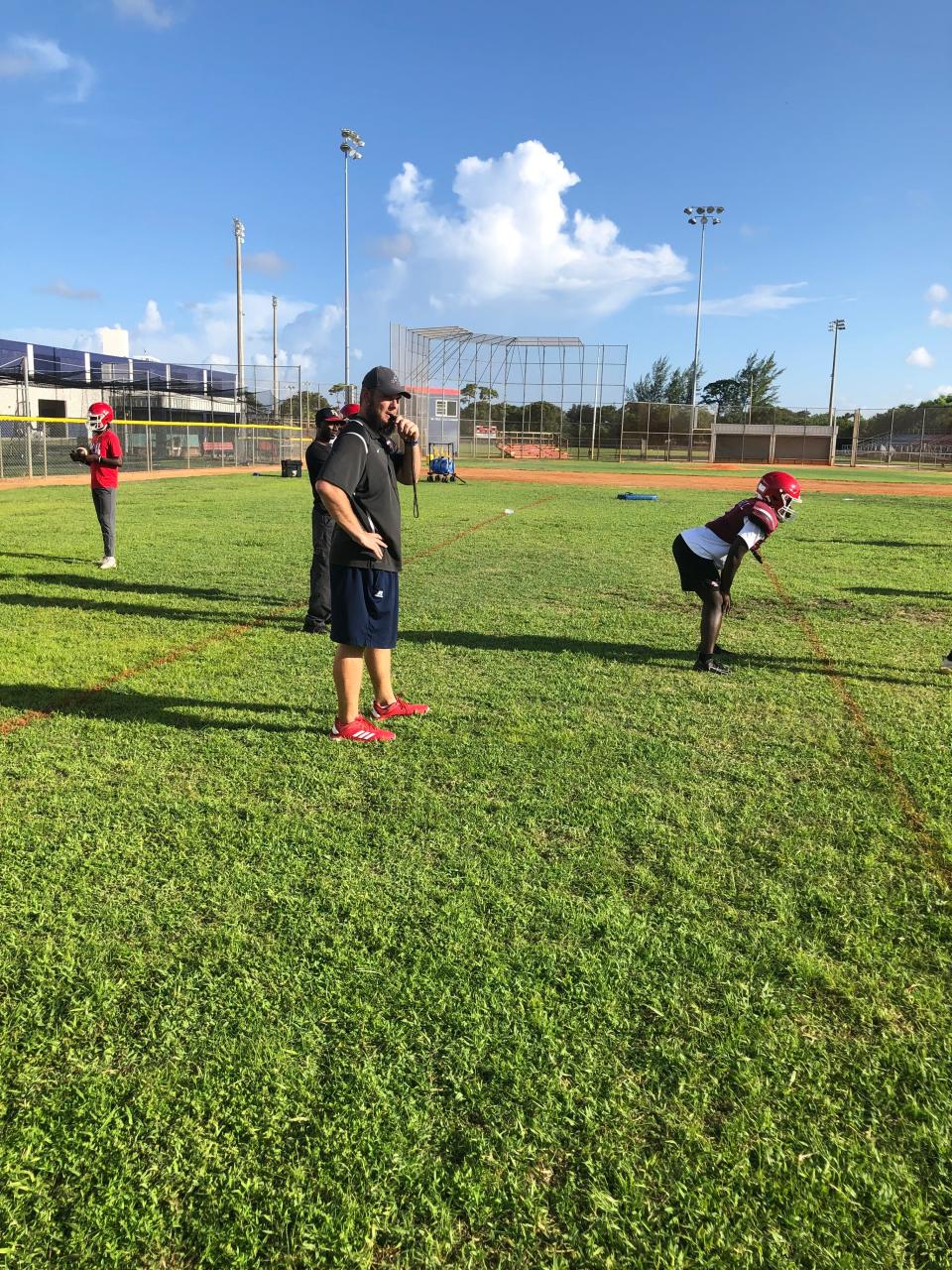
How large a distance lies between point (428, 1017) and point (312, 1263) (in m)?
0.77

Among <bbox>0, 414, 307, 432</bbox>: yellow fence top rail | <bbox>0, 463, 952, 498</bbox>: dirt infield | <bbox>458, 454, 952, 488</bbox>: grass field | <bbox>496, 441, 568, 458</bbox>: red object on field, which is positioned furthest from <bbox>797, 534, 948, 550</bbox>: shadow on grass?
<bbox>496, 441, 568, 458</bbox>: red object on field

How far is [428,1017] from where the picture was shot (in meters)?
2.50

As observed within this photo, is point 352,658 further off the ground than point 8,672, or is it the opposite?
point 352,658

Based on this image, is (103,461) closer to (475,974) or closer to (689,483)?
(475,974)

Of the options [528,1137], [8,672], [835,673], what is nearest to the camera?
[528,1137]

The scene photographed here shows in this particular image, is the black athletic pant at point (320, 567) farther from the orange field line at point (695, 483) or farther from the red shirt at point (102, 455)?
the orange field line at point (695, 483)

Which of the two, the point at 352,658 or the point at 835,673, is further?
the point at 835,673

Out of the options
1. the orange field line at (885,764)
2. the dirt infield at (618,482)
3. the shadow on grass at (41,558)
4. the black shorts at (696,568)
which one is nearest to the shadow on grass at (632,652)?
the orange field line at (885,764)

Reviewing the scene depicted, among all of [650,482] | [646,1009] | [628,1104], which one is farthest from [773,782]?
[650,482]

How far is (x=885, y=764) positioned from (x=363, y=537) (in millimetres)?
3089

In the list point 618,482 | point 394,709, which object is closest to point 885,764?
point 394,709

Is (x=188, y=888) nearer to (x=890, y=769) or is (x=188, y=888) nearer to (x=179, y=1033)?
(x=179, y=1033)

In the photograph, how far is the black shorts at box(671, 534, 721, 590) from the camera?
6.28 metres

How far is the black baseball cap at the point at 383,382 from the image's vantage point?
14.7 ft
